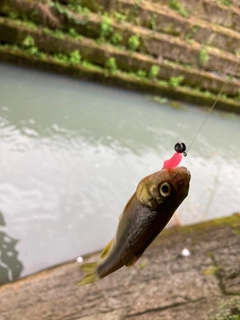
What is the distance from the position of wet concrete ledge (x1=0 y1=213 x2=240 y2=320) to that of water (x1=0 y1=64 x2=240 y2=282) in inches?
24.2

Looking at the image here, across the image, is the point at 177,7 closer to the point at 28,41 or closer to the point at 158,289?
the point at 28,41

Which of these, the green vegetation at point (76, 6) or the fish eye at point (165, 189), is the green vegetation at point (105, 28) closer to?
the green vegetation at point (76, 6)

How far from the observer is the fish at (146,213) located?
2.89 ft

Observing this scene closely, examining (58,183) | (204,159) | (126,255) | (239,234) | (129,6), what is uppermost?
(129,6)

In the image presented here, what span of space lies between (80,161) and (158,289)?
7.37ft

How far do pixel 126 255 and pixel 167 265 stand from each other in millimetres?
1326

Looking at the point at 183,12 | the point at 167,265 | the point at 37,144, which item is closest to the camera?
the point at 167,265

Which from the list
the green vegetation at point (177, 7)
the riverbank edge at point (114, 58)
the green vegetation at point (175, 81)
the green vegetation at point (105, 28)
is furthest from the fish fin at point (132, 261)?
the green vegetation at point (177, 7)

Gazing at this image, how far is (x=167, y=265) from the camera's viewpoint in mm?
2277

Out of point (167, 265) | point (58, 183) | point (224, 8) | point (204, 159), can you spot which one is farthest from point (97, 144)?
point (224, 8)

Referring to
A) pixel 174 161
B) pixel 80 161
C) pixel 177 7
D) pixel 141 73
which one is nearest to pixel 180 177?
pixel 174 161

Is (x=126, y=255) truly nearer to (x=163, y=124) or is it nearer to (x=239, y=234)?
(x=239, y=234)

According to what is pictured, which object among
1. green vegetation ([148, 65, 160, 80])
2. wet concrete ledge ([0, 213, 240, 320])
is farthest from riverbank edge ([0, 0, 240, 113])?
wet concrete ledge ([0, 213, 240, 320])

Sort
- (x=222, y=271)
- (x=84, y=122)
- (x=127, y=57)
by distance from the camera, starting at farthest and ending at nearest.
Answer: (x=127, y=57) < (x=84, y=122) < (x=222, y=271)
